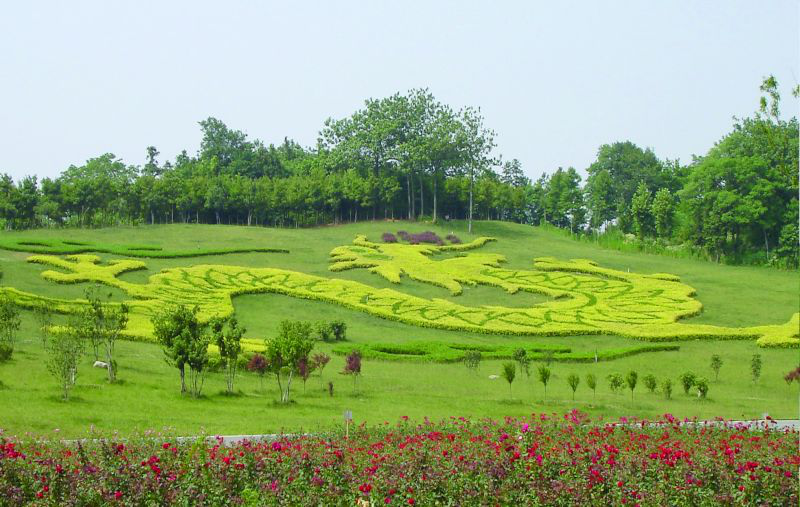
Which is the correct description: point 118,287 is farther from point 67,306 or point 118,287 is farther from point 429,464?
point 429,464

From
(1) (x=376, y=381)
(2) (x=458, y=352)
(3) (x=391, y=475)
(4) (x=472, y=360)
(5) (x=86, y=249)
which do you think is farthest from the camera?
(5) (x=86, y=249)

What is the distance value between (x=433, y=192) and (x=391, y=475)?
7958 centimetres

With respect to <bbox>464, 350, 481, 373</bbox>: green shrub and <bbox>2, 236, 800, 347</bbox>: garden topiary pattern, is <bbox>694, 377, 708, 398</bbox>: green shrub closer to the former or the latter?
<bbox>464, 350, 481, 373</bbox>: green shrub

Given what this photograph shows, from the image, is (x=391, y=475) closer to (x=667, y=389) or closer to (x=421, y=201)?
(x=667, y=389)

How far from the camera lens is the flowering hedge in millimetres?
14180

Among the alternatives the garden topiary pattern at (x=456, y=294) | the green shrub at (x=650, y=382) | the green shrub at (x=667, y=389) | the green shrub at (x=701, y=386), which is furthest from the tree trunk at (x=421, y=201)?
the green shrub at (x=701, y=386)

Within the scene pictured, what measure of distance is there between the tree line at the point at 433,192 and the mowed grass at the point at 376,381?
10952 mm

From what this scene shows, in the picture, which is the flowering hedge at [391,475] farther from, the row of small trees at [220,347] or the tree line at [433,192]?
the tree line at [433,192]

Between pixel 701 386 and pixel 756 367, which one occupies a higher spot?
pixel 756 367

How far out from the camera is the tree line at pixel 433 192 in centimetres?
7281

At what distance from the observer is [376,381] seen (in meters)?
32.3

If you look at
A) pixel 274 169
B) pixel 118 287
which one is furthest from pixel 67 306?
pixel 274 169

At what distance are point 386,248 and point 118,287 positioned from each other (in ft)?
85.0

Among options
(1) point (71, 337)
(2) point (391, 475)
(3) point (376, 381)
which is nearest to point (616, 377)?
(3) point (376, 381)
